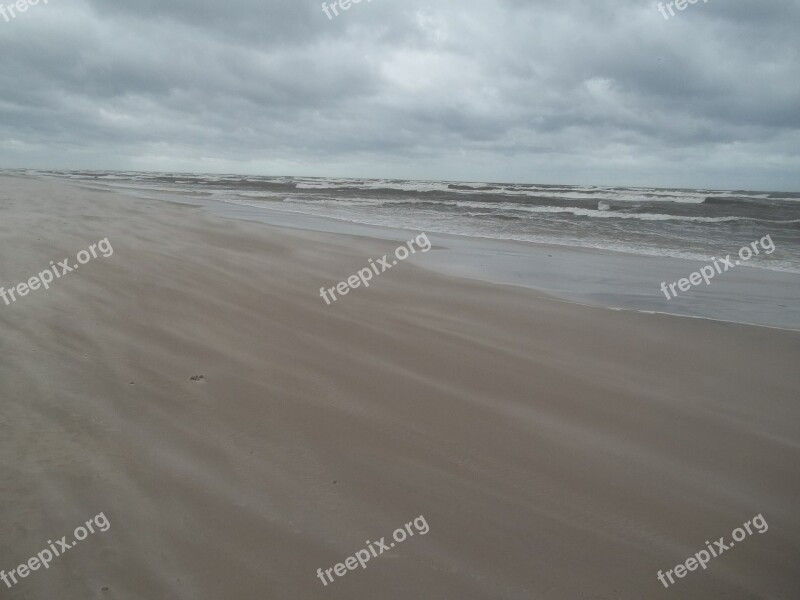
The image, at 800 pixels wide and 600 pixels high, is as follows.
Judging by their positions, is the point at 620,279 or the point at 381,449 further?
the point at 620,279

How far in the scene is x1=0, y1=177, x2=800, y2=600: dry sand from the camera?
210 centimetres

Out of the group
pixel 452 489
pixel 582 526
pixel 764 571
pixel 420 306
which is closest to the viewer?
pixel 764 571

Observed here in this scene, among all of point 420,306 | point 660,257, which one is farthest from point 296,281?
point 660,257

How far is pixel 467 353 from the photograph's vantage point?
14.8 ft

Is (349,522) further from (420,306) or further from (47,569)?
(420,306)

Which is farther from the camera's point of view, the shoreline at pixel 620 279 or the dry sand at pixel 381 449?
the shoreline at pixel 620 279

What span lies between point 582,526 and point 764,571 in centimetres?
84

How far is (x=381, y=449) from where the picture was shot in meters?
2.90

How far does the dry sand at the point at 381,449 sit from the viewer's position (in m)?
2.10

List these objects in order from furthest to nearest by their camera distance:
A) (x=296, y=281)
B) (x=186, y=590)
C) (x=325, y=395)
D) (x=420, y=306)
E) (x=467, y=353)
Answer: (x=296, y=281) → (x=420, y=306) → (x=467, y=353) → (x=325, y=395) → (x=186, y=590)

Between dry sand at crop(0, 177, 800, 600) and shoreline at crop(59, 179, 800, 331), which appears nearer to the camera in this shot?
dry sand at crop(0, 177, 800, 600)

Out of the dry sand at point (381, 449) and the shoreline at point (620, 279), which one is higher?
the shoreline at point (620, 279)

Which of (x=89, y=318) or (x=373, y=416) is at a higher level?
(x=89, y=318)

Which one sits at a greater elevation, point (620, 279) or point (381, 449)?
point (620, 279)
